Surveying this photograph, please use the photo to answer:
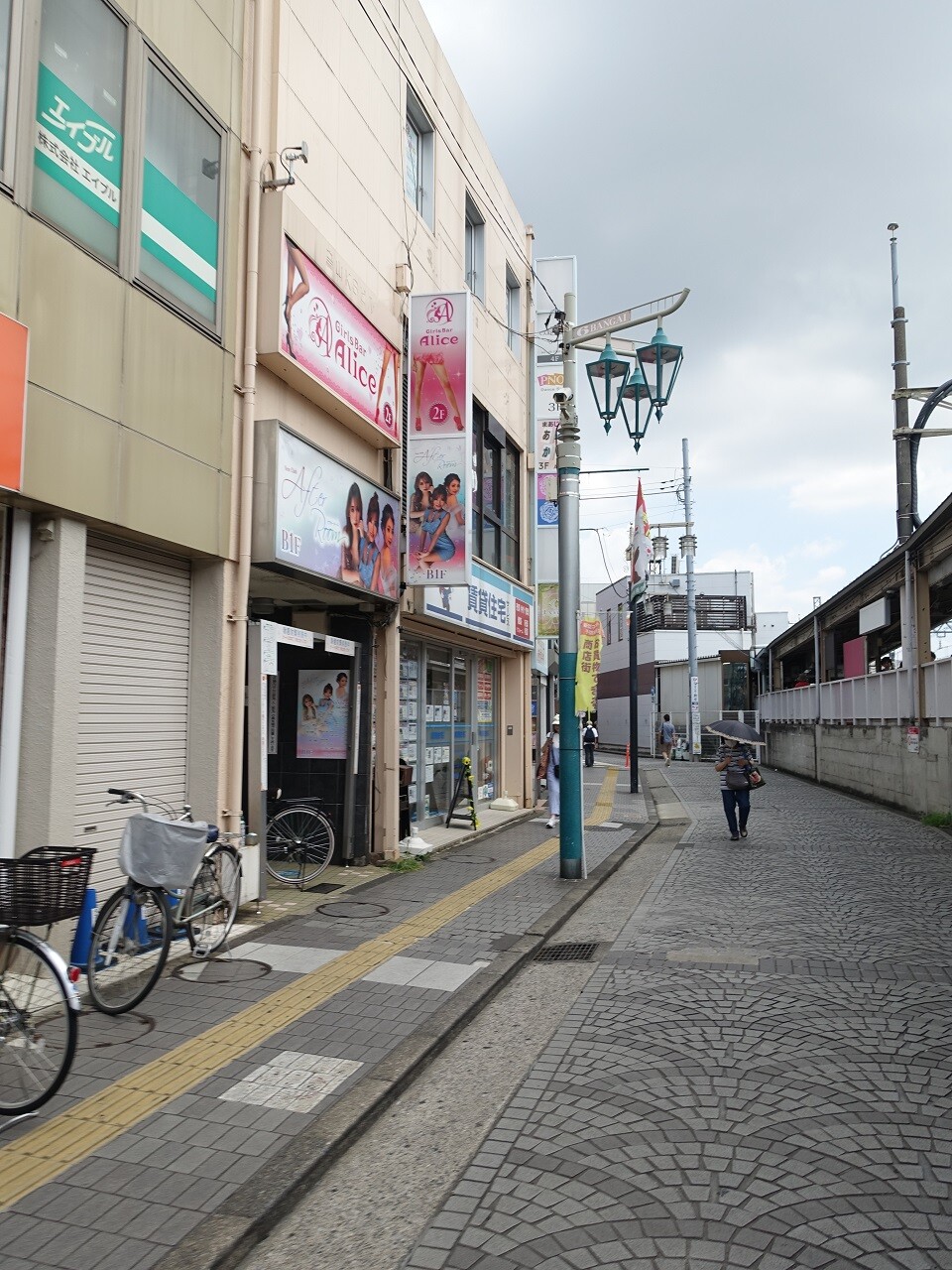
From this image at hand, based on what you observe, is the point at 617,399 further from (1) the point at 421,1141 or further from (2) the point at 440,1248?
(2) the point at 440,1248

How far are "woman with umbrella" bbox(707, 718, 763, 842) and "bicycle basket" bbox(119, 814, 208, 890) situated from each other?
29.7 ft

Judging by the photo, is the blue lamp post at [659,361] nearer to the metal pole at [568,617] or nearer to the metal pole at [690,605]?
the metal pole at [568,617]

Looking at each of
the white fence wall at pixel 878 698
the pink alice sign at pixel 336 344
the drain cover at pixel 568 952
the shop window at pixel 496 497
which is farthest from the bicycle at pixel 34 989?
the white fence wall at pixel 878 698

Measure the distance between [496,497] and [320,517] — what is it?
24.9ft

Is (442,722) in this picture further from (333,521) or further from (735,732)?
(333,521)

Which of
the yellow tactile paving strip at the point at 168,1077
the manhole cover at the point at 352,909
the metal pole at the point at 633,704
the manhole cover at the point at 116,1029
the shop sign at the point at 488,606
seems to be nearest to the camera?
the yellow tactile paving strip at the point at 168,1077

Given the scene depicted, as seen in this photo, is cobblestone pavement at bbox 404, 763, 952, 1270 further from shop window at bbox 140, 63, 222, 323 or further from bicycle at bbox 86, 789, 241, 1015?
shop window at bbox 140, 63, 222, 323

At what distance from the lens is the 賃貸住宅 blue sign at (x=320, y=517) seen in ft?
27.7

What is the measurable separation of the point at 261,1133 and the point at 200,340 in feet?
19.3

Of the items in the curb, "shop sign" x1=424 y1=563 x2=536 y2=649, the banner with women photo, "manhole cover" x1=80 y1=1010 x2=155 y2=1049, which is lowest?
the curb

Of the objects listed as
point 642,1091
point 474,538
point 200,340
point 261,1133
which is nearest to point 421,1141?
point 261,1133

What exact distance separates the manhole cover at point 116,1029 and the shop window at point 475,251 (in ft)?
43.2

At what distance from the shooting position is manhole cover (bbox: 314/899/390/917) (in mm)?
8406

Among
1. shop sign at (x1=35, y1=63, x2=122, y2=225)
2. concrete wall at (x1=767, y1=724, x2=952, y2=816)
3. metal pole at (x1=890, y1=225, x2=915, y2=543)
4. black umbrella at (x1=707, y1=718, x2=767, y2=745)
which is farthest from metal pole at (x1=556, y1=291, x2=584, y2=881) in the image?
metal pole at (x1=890, y1=225, x2=915, y2=543)
